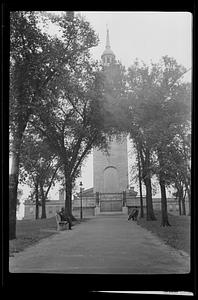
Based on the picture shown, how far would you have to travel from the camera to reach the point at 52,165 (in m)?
4.27

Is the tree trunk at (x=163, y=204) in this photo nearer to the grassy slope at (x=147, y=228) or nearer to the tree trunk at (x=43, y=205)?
the grassy slope at (x=147, y=228)

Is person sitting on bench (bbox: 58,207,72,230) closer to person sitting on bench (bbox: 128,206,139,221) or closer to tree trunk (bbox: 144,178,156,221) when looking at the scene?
person sitting on bench (bbox: 128,206,139,221)

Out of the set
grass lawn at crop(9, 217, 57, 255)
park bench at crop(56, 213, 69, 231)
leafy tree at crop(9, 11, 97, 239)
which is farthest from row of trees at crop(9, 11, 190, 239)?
grass lawn at crop(9, 217, 57, 255)

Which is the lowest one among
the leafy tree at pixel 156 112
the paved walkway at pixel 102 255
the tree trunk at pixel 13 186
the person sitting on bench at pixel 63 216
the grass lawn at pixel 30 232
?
the paved walkway at pixel 102 255

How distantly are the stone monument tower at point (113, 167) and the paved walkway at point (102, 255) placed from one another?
0.74 meters

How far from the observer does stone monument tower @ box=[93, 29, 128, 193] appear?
4441mm

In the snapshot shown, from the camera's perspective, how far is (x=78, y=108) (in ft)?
14.8

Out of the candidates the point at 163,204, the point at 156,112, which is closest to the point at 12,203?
the point at 163,204

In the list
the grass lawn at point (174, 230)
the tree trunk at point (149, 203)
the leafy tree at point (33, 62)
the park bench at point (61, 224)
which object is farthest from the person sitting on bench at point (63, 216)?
the tree trunk at point (149, 203)

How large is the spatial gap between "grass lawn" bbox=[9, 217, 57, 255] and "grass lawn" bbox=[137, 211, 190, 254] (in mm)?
1090

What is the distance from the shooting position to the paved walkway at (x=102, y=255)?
3.38 m
